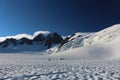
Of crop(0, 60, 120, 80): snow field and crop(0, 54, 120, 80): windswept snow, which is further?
crop(0, 54, 120, 80): windswept snow

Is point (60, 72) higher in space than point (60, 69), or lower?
lower

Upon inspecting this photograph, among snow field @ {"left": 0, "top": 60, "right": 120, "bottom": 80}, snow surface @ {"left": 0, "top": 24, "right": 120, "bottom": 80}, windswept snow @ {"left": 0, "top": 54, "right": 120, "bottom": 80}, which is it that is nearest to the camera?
snow field @ {"left": 0, "top": 60, "right": 120, "bottom": 80}

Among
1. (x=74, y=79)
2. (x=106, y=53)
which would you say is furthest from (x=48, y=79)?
(x=106, y=53)

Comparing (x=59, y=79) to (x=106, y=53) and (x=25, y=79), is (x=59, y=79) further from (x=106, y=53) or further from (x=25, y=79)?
(x=106, y=53)

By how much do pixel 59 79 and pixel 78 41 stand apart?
169 meters

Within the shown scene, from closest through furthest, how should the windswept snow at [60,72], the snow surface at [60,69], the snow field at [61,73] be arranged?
the snow field at [61,73] < the windswept snow at [60,72] < the snow surface at [60,69]

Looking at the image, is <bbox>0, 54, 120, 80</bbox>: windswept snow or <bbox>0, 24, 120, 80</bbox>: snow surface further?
<bbox>0, 24, 120, 80</bbox>: snow surface

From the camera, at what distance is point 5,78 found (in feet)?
45.3

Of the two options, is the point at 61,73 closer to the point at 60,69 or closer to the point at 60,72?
the point at 60,72

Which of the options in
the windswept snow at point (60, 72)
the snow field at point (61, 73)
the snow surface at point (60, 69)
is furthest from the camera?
the snow surface at point (60, 69)

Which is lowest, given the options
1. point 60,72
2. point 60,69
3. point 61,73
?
point 61,73

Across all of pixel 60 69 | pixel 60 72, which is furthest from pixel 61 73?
pixel 60 69

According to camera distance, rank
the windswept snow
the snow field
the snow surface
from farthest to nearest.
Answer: the snow surface < the windswept snow < the snow field

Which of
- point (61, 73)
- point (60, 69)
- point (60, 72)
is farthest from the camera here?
point (60, 69)
